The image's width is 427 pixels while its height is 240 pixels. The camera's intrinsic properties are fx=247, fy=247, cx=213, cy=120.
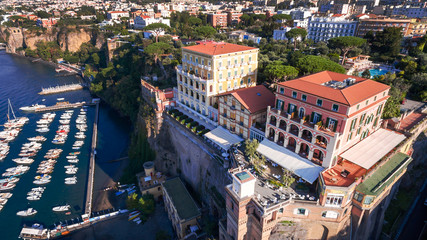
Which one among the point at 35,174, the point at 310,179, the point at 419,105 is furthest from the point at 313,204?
the point at 35,174

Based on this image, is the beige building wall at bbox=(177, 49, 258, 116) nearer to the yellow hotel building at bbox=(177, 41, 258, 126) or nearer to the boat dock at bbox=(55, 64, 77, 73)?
the yellow hotel building at bbox=(177, 41, 258, 126)

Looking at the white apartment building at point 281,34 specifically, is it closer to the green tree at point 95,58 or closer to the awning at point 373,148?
the awning at point 373,148

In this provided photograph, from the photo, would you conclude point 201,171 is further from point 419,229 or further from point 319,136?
point 419,229

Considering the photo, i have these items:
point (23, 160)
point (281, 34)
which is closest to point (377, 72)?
point (281, 34)

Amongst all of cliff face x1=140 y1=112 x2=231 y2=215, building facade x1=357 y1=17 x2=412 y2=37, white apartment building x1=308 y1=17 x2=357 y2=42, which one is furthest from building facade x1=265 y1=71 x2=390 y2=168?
white apartment building x1=308 y1=17 x2=357 y2=42

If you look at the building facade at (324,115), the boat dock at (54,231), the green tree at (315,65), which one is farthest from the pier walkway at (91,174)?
the green tree at (315,65)
